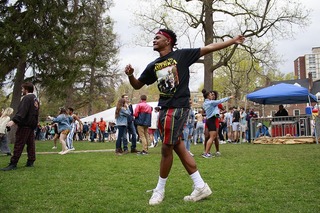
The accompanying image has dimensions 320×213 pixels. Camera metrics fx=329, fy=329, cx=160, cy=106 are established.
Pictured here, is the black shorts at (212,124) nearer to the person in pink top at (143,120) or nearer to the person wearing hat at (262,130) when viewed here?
the person in pink top at (143,120)

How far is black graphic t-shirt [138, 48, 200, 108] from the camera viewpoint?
14.1 feet

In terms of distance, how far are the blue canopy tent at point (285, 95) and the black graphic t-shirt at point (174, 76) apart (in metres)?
14.1

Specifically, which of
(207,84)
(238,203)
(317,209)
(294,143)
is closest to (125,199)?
(238,203)

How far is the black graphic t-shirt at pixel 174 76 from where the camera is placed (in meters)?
4.30

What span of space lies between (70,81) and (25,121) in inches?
509

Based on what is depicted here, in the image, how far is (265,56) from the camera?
26219mm

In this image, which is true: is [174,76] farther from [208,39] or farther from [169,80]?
[208,39]

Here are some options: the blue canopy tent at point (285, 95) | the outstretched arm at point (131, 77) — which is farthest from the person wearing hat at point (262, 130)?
the outstretched arm at point (131, 77)

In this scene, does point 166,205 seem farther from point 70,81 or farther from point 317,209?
point 70,81

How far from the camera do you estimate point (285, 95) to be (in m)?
17.2

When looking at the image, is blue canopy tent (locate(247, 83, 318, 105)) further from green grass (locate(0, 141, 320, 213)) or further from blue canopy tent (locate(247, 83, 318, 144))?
green grass (locate(0, 141, 320, 213))

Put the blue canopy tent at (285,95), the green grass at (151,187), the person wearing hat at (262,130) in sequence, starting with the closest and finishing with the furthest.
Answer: the green grass at (151,187), the blue canopy tent at (285,95), the person wearing hat at (262,130)

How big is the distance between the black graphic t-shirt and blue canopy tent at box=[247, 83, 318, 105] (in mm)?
14055

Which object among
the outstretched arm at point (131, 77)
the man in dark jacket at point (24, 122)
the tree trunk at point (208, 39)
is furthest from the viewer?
the tree trunk at point (208, 39)
